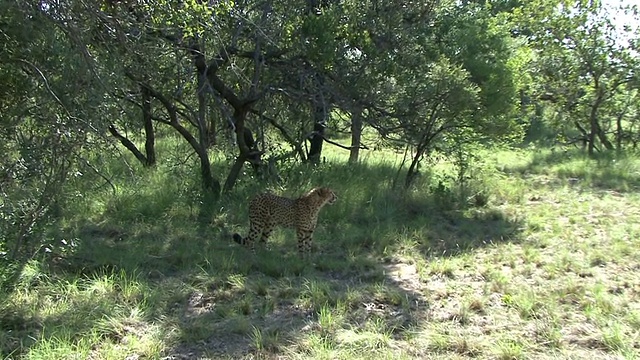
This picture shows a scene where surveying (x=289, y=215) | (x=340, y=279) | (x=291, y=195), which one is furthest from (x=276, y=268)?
(x=291, y=195)

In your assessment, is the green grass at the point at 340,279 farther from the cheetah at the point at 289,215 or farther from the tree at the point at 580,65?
the tree at the point at 580,65

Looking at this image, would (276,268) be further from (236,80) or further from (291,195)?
(236,80)

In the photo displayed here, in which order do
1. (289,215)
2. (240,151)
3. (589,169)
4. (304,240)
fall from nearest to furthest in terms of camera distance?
(304,240) < (289,215) < (240,151) < (589,169)

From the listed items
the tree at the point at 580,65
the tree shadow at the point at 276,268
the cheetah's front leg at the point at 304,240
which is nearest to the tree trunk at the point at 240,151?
the tree shadow at the point at 276,268

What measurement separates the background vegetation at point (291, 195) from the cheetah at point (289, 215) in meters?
0.24

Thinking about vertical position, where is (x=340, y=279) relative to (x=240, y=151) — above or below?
below

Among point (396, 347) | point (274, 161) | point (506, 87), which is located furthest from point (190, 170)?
point (396, 347)

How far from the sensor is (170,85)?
346 inches

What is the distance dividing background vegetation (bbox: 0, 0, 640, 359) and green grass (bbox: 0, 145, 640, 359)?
3cm

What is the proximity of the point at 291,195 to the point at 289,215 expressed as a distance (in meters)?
2.43

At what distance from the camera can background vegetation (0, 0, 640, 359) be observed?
4.91m

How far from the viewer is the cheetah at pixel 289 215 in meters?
7.26

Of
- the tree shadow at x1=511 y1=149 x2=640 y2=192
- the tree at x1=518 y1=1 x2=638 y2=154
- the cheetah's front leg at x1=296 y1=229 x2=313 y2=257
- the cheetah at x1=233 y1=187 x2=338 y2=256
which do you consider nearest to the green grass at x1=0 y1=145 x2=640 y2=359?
the cheetah's front leg at x1=296 y1=229 x2=313 y2=257

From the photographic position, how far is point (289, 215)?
7375mm
